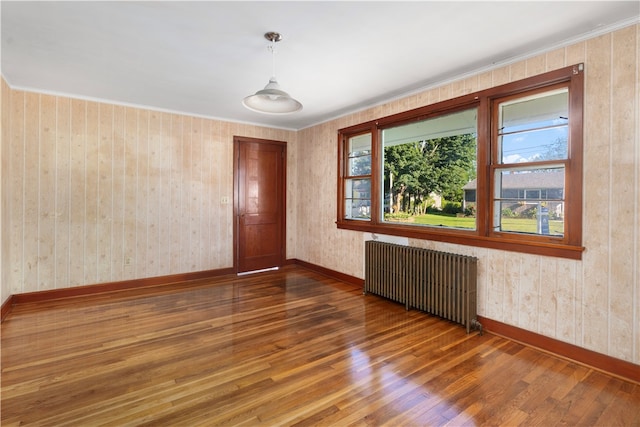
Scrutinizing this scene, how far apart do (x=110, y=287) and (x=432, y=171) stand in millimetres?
4756

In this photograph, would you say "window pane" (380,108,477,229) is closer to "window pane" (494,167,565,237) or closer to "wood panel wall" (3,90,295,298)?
"window pane" (494,167,565,237)

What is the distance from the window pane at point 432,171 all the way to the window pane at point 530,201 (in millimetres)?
306

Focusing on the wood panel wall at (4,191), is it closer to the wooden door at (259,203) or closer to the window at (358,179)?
the wooden door at (259,203)

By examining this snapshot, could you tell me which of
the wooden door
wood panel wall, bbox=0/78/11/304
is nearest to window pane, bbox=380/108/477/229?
the wooden door

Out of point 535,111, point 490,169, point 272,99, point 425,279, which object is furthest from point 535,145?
point 272,99

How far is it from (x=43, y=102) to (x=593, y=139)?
608 centimetres

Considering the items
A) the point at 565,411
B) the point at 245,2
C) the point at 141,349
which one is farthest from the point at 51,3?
the point at 565,411

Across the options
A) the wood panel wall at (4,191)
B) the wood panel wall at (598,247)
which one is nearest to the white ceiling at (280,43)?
the wood panel wall at (598,247)

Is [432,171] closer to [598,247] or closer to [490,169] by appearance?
[490,169]

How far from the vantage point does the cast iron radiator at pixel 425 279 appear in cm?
336

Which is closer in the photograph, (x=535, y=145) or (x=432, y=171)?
(x=535, y=145)

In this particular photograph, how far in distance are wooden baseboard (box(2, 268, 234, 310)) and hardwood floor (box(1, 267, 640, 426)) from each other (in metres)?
0.23

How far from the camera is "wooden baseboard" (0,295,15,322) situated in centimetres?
355

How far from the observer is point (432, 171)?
4.07m
